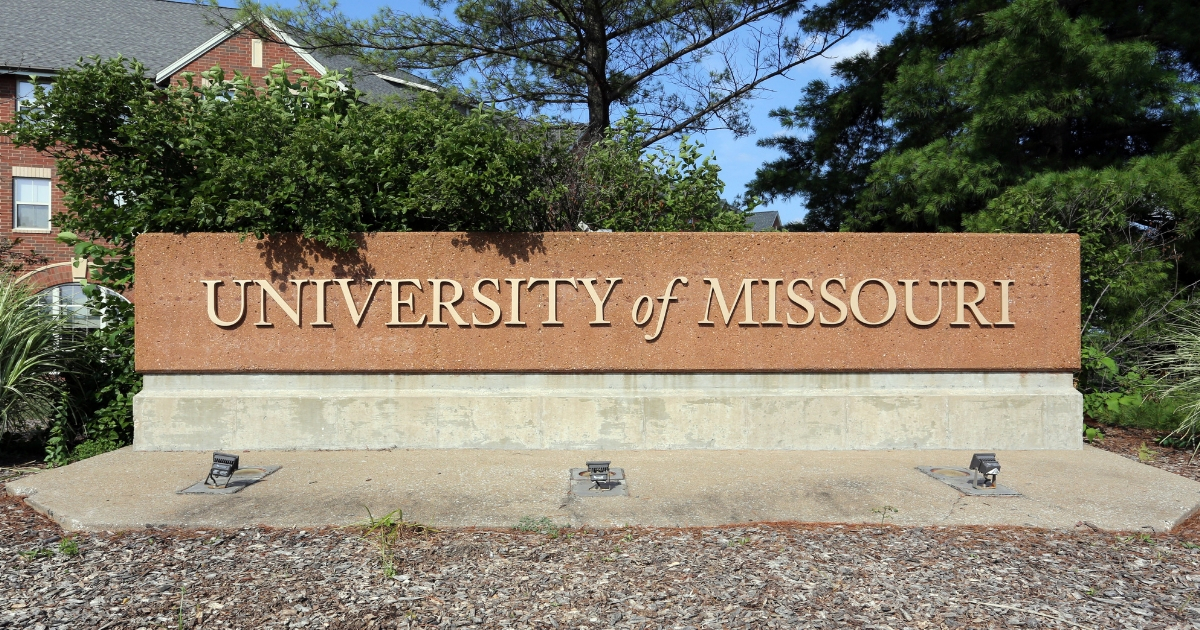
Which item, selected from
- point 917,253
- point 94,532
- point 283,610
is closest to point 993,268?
point 917,253

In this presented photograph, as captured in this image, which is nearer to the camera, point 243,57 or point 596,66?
point 596,66

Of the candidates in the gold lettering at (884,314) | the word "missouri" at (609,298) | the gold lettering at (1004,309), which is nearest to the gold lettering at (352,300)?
the word "missouri" at (609,298)

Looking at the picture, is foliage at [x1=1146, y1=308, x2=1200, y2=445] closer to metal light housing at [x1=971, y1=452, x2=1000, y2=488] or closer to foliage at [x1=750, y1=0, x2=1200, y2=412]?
foliage at [x1=750, y1=0, x2=1200, y2=412]

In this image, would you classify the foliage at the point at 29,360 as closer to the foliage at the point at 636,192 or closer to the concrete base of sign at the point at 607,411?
the concrete base of sign at the point at 607,411

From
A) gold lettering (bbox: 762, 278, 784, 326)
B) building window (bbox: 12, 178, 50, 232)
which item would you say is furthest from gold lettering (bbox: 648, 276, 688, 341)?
building window (bbox: 12, 178, 50, 232)

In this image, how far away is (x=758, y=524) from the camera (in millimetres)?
4770

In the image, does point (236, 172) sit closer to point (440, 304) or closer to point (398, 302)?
point (398, 302)

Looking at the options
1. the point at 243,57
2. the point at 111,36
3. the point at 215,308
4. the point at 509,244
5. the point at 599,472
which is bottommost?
A: the point at 599,472

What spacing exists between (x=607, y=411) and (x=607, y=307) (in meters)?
0.94

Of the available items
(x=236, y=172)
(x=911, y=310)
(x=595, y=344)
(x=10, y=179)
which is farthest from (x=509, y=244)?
(x=10, y=179)

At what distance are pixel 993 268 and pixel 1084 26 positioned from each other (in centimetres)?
482

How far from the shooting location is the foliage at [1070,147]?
8836 mm

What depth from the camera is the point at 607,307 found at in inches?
277

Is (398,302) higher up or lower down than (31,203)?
lower down
